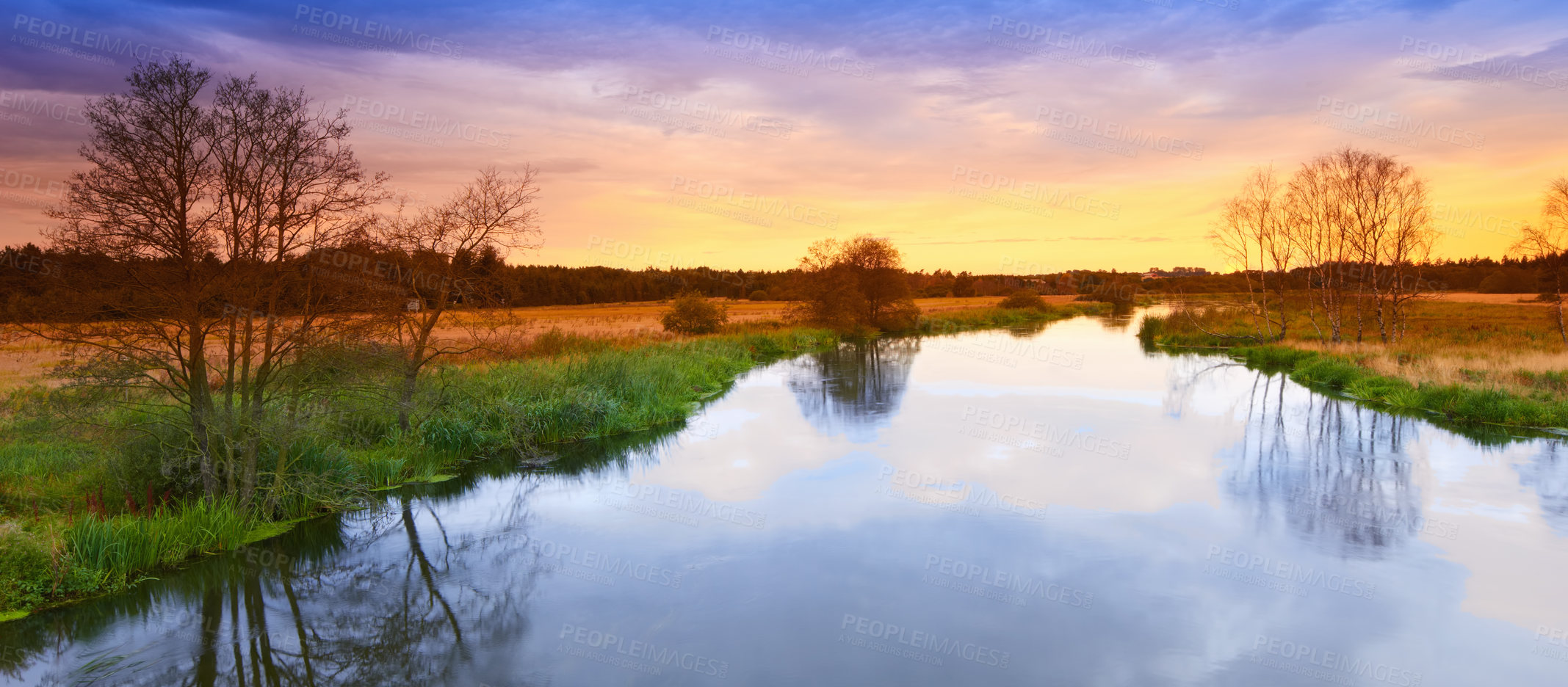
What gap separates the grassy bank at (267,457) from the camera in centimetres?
676

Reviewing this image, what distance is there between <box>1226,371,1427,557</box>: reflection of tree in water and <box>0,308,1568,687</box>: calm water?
2.9 inches

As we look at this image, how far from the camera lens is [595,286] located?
7981 cm

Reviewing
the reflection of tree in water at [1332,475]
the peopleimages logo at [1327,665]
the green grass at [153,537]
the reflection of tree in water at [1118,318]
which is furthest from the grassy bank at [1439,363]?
the green grass at [153,537]

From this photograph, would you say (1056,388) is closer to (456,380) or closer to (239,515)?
(456,380)

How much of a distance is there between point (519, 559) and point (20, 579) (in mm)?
3964

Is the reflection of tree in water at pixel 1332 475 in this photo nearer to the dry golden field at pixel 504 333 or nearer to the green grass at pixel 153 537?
the dry golden field at pixel 504 333

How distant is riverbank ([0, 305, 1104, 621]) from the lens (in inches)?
267

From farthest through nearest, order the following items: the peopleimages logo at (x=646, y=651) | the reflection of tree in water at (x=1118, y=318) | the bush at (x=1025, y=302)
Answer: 1. the bush at (x=1025, y=302)
2. the reflection of tree in water at (x=1118, y=318)
3. the peopleimages logo at (x=646, y=651)

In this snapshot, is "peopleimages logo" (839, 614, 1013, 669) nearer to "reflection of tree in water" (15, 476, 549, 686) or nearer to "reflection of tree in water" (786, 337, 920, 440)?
"reflection of tree in water" (15, 476, 549, 686)

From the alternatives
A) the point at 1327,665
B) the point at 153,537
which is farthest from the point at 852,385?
the point at 153,537

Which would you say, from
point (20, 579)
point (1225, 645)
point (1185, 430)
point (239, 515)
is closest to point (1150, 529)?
point (1225, 645)

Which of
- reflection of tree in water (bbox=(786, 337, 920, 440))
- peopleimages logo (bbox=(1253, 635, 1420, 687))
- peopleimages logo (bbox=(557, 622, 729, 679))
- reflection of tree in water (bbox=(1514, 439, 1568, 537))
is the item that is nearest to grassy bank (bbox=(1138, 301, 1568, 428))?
reflection of tree in water (bbox=(1514, 439, 1568, 537))

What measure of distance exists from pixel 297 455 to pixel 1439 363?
23577 millimetres

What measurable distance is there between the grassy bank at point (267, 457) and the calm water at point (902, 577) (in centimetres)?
37
